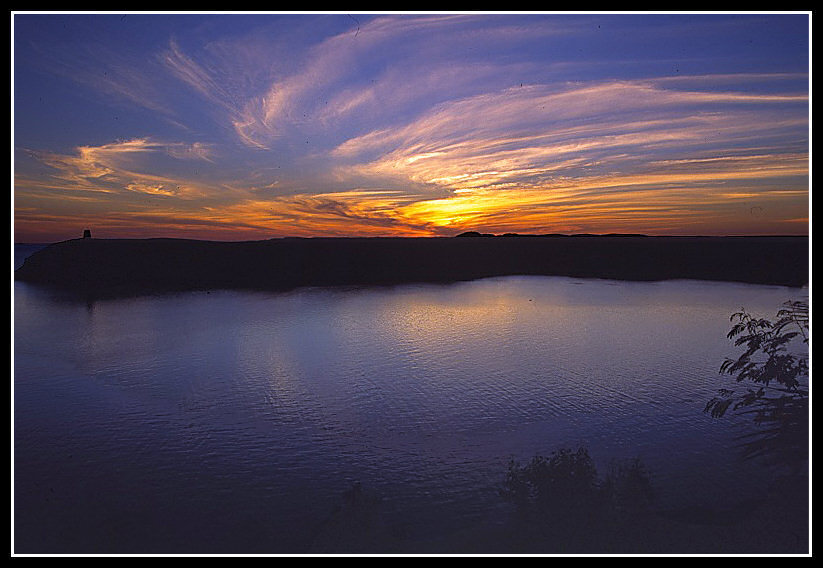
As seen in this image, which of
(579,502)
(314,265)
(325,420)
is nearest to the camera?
(579,502)

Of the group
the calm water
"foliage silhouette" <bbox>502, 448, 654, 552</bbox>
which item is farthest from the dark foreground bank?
"foliage silhouette" <bbox>502, 448, 654, 552</bbox>

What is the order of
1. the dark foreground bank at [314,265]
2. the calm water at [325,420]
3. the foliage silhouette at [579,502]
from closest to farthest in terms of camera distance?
1. the foliage silhouette at [579,502]
2. the calm water at [325,420]
3. the dark foreground bank at [314,265]

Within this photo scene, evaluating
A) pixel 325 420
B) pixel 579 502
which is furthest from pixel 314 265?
pixel 579 502

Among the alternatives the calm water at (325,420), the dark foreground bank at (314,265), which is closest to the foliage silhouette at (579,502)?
the calm water at (325,420)

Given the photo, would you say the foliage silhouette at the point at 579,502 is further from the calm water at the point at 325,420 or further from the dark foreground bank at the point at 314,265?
the dark foreground bank at the point at 314,265

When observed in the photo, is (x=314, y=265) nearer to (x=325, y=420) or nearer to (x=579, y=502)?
(x=325, y=420)

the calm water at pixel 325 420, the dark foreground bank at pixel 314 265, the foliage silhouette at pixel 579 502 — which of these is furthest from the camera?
the dark foreground bank at pixel 314 265
